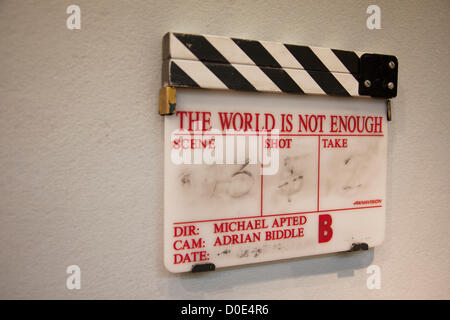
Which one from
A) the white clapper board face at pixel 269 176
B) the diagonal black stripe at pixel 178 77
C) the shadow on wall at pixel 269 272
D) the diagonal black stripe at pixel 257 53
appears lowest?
the shadow on wall at pixel 269 272

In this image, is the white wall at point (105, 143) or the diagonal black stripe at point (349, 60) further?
the diagonal black stripe at point (349, 60)

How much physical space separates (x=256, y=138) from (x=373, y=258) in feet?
1.34

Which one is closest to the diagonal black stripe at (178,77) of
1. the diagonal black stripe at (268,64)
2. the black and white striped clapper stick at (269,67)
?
the black and white striped clapper stick at (269,67)

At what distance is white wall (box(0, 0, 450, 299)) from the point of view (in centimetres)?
50

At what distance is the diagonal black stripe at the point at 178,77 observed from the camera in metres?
0.52

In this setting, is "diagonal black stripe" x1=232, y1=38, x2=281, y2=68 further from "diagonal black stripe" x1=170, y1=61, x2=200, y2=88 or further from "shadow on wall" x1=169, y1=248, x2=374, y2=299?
"shadow on wall" x1=169, y1=248, x2=374, y2=299

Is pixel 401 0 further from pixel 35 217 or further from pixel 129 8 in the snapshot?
pixel 35 217

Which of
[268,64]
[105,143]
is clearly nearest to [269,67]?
[268,64]

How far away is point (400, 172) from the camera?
73 cm

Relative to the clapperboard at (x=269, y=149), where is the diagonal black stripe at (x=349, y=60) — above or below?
above

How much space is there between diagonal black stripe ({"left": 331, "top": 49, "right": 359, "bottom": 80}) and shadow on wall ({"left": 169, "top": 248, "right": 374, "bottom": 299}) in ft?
1.29

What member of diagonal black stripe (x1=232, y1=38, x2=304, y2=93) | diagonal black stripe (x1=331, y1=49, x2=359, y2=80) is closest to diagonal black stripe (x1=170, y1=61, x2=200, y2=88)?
diagonal black stripe (x1=232, y1=38, x2=304, y2=93)

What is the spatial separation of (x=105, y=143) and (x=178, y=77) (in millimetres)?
168

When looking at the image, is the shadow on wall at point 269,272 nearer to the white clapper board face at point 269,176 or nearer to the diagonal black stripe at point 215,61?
the white clapper board face at point 269,176
